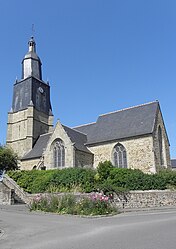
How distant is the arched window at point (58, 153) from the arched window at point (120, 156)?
5829 mm

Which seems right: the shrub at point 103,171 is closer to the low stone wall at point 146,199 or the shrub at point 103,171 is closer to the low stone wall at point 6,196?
the low stone wall at point 146,199

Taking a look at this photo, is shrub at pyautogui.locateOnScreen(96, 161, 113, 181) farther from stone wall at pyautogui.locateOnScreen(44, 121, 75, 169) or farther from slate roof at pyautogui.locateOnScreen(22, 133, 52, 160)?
slate roof at pyautogui.locateOnScreen(22, 133, 52, 160)

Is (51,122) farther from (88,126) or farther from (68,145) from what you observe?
(68,145)

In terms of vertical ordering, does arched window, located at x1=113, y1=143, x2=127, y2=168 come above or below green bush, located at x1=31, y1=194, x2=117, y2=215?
above

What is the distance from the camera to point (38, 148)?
35500 mm

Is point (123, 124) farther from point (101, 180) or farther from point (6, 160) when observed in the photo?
point (6, 160)

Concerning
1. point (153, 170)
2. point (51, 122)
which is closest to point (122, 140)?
point (153, 170)

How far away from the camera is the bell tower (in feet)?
127

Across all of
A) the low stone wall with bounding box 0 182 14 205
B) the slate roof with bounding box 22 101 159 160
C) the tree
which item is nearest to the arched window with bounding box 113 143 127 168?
the slate roof with bounding box 22 101 159 160

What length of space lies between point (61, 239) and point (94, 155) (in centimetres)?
2317

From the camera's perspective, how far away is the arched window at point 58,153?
28.9 meters

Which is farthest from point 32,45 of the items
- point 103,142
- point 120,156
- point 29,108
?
point 120,156

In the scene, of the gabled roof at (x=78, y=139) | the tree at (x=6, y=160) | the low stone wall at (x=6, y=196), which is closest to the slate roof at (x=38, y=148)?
the tree at (x=6, y=160)

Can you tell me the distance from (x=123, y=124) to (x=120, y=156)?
427 centimetres
